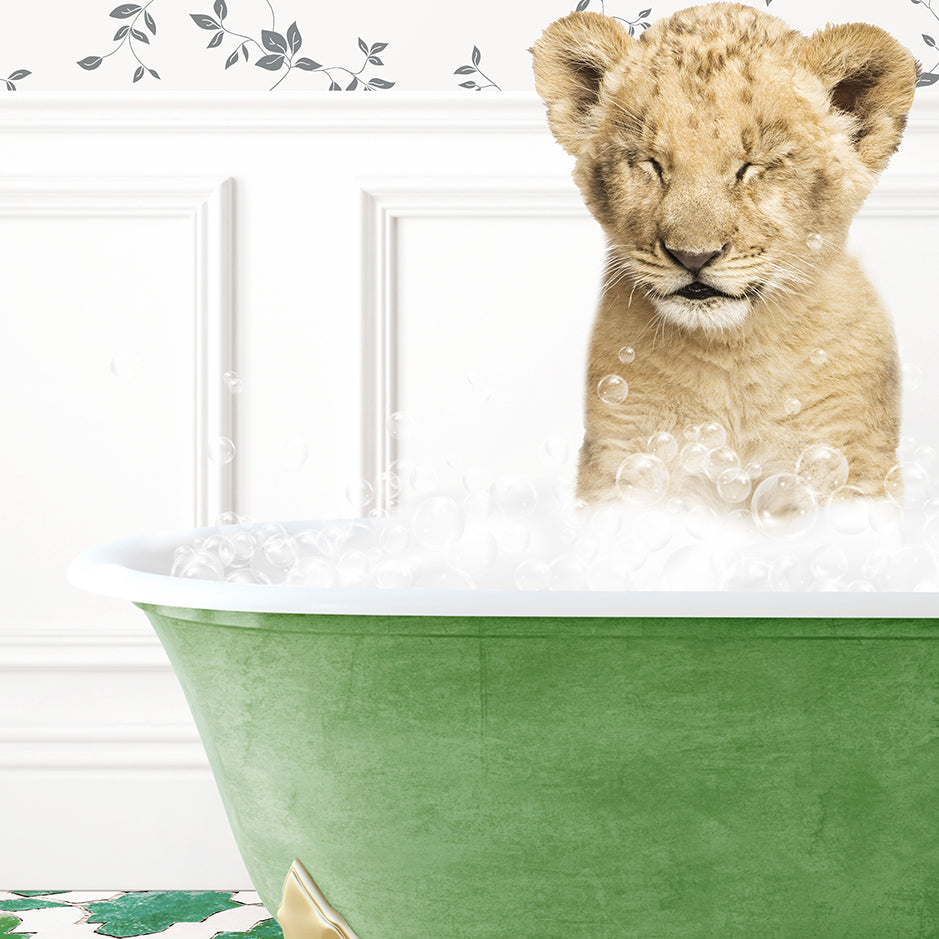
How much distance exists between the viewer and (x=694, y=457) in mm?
1776

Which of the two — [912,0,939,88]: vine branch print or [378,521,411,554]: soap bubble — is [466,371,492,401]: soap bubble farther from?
[912,0,939,88]: vine branch print

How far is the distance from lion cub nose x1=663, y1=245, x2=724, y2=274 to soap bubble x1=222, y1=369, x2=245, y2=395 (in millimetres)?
793

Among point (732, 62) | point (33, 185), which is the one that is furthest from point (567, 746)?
point (33, 185)

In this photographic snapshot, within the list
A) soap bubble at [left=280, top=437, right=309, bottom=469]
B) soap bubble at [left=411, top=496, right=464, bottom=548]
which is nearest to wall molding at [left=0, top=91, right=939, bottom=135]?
soap bubble at [left=280, top=437, right=309, bottom=469]

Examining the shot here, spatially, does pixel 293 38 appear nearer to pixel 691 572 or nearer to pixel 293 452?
→ pixel 293 452

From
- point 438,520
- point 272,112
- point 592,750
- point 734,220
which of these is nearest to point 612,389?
point 734,220

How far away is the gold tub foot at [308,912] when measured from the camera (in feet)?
3.54

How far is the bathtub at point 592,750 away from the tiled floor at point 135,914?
0.72 metres

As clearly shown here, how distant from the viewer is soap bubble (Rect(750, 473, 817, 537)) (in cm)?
173

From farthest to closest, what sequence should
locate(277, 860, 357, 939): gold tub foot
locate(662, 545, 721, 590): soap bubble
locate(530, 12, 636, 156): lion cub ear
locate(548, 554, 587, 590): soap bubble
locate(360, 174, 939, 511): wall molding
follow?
locate(360, 174, 939, 511): wall molding
locate(530, 12, 636, 156): lion cub ear
locate(548, 554, 587, 590): soap bubble
locate(662, 545, 721, 590): soap bubble
locate(277, 860, 357, 939): gold tub foot

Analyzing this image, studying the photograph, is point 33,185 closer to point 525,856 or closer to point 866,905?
point 525,856

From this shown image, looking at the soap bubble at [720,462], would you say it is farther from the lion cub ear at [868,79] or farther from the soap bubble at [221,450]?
the soap bubble at [221,450]

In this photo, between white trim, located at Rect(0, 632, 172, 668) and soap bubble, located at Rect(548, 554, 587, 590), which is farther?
white trim, located at Rect(0, 632, 172, 668)

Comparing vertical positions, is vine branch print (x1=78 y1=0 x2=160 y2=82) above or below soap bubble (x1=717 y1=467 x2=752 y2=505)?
above
